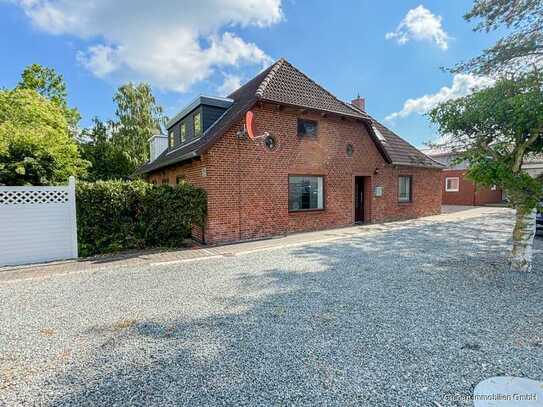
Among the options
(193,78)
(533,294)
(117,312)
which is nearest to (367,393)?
(117,312)

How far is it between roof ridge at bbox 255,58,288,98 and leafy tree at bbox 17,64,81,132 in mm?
18034

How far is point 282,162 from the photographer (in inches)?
407

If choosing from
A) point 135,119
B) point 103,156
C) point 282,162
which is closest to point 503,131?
point 282,162

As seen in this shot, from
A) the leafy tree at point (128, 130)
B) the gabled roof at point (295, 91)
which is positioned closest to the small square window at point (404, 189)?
the gabled roof at point (295, 91)

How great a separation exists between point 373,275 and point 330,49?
9806mm

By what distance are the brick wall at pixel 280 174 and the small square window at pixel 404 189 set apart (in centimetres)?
103

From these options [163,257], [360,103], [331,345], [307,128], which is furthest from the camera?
[360,103]

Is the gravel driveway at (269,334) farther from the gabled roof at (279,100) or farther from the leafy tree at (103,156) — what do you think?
the leafy tree at (103,156)

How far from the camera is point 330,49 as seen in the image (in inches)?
454

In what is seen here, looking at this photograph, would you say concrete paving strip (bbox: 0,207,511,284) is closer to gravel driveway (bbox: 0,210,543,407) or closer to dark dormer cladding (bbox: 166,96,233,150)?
gravel driveway (bbox: 0,210,543,407)

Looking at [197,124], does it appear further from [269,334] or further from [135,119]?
[135,119]

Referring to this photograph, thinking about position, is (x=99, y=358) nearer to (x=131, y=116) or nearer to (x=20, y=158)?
(x=20, y=158)

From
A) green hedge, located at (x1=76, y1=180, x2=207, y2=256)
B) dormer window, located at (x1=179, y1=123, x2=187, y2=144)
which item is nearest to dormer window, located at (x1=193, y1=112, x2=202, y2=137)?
dormer window, located at (x1=179, y1=123, x2=187, y2=144)

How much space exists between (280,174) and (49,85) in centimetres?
2374
